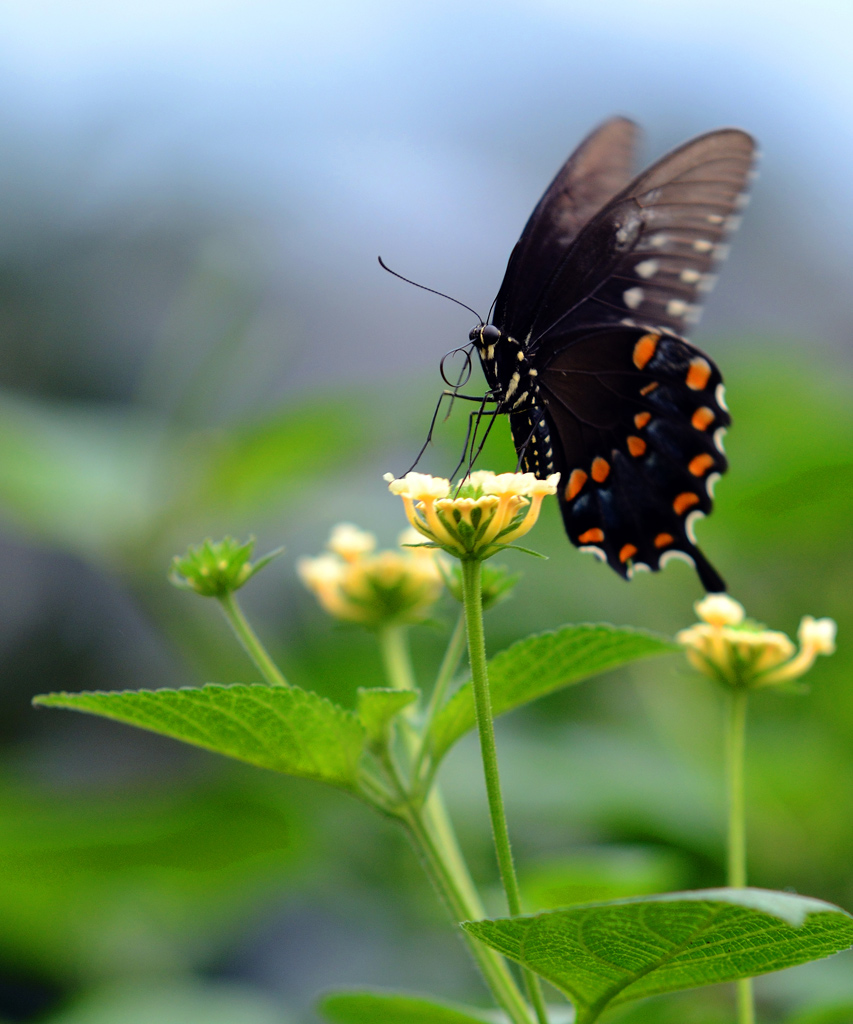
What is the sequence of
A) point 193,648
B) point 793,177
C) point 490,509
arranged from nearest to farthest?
point 490,509, point 193,648, point 793,177

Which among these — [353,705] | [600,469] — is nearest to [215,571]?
[600,469]

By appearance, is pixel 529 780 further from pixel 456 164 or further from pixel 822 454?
pixel 456 164

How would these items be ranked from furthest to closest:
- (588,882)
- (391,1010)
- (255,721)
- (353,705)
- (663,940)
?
(353,705)
(588,882)
(391,1010)
(255,721)
(663,940)

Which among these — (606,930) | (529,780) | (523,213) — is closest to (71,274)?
(523,213)

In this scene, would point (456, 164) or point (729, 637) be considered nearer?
point (729, 637)

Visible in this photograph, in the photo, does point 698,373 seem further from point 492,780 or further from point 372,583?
point 492,780

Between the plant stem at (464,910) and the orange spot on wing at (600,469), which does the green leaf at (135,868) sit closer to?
the orange spot on wing at (600,469)

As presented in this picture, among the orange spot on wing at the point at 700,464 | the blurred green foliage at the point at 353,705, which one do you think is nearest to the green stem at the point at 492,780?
the orange spot on wing at the point at 700,464
